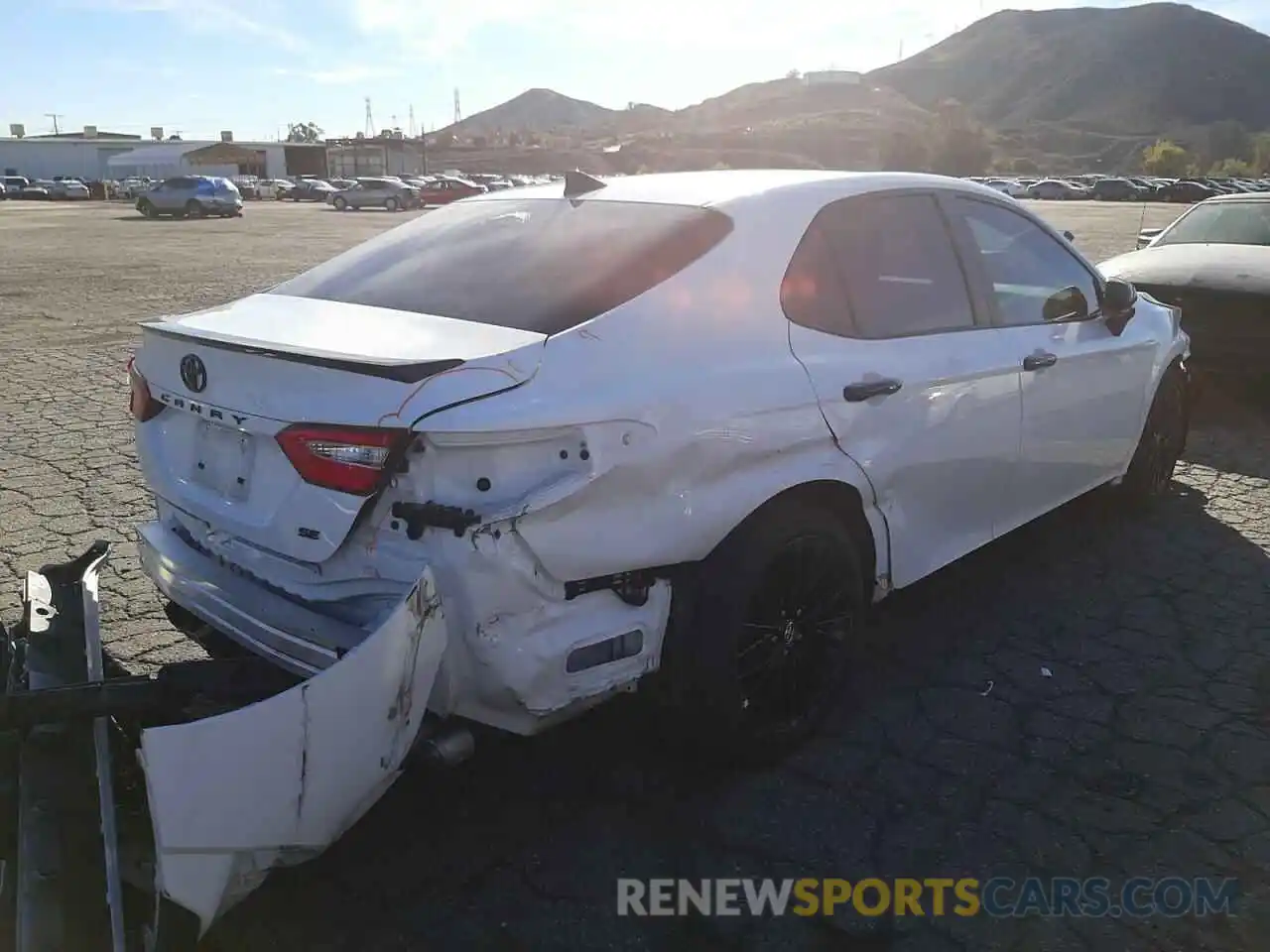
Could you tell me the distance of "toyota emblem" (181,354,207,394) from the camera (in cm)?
271

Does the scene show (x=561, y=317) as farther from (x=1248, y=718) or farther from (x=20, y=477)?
(x=20, y=477)

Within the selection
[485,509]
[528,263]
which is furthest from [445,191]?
[485,509]

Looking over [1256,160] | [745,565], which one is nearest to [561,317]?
[745,565]

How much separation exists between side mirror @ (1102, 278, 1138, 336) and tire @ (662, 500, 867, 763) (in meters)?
2.01

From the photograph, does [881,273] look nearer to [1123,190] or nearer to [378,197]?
[378,197]

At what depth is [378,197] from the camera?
4694 centimetres

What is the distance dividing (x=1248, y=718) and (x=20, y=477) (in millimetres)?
5902

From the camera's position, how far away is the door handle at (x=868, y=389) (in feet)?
9.99

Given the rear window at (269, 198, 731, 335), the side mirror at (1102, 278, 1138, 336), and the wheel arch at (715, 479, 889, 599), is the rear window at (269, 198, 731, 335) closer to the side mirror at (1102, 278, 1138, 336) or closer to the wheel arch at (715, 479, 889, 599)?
the wheel arch at (715, 479, 889, 599)

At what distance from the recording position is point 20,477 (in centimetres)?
570

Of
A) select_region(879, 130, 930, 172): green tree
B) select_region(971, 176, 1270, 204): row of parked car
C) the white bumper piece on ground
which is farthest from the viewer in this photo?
select_region(879, 130, 930, 172): green tree

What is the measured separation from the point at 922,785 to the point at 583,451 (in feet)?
4.96

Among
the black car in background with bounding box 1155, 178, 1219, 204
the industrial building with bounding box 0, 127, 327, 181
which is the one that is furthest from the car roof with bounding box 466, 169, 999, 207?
the industrial building with bounding box 0, 127, 327, 181

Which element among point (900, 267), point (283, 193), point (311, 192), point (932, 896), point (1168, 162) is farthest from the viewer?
point (1168, 162)
